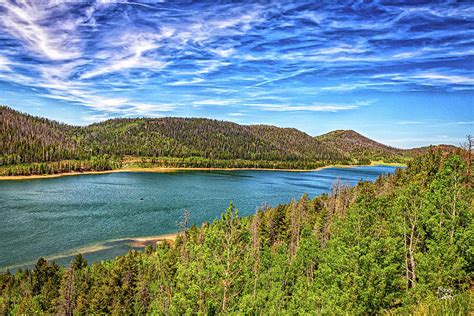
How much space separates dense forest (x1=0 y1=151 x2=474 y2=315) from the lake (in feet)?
61.3

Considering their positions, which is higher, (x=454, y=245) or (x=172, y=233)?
(x=454, y=245)

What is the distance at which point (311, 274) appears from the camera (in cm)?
4509

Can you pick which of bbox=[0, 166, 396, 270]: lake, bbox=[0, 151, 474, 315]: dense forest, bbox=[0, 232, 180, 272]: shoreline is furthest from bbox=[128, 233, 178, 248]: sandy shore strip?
bbox=[0, 151, 474, 315]: dense forest

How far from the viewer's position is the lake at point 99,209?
65062 millimetres

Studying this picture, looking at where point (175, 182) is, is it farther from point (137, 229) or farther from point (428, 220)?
point (428, 220)

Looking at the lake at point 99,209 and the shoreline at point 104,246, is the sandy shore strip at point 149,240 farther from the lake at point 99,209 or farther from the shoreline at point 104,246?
the lake at point 99,209

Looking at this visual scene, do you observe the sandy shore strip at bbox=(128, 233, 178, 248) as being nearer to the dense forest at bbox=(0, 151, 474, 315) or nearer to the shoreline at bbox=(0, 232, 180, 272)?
the shoreline at bbox=(0, 232, 180, 272)

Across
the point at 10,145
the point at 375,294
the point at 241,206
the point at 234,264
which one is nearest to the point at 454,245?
the point at 375,294

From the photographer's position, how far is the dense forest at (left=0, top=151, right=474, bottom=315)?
60.5 feet

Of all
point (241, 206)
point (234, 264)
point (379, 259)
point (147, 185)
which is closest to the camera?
point (234, 264)

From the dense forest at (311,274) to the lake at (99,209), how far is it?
736 inches

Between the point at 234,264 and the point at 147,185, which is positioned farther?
the point at 147,185

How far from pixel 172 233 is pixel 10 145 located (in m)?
171

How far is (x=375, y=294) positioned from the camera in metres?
24.3
